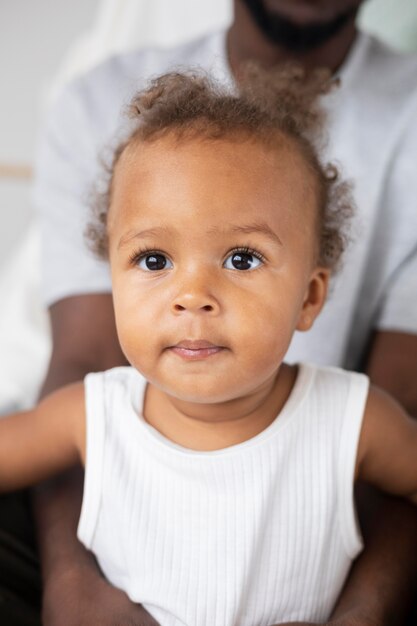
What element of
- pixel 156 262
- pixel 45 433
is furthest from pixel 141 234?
pixel 45 433

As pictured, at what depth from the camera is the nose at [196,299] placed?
0.82 m

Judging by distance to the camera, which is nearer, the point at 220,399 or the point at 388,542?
the point at 220,399

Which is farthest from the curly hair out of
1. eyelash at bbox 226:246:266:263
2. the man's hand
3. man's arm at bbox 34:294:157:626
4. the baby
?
the man's hand

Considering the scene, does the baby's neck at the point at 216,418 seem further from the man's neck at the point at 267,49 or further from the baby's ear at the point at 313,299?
the man's neck at the point at 267,49

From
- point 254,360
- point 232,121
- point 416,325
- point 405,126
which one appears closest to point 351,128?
point 405,126

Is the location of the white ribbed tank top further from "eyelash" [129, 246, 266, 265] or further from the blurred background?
the blurred background

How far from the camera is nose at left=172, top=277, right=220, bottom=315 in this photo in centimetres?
82

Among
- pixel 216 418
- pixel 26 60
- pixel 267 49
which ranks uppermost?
pixel 26 60

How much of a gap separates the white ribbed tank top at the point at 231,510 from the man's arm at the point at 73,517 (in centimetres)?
3

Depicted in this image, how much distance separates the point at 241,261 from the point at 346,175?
48 cm

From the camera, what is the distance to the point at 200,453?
95 centimetres

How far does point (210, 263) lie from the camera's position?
33.2 inches

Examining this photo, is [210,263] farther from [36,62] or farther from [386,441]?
[36,62]

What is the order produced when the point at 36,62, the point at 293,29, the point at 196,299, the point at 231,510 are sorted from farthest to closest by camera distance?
the point at 36,62, the point at 293,29, the point at 231,510, the point at 196,299
